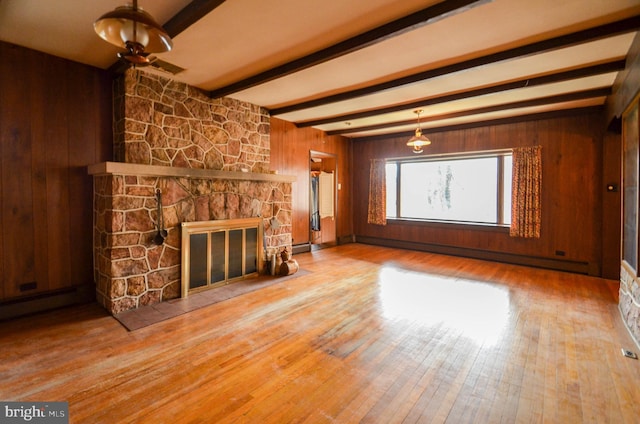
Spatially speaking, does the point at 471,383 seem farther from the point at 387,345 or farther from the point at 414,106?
the point at 414,106

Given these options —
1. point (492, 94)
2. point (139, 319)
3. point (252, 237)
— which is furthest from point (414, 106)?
point (139, 319)

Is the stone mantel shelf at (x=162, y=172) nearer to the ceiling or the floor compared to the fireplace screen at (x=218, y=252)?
nearer to the ceiling

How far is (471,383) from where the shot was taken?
6.95 feet

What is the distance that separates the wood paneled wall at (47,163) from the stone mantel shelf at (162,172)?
40cm

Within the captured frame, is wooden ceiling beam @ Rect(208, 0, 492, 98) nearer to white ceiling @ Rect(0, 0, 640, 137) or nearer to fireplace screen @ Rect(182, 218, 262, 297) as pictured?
white ceiling @ Rect(0, 0, 640, 137)

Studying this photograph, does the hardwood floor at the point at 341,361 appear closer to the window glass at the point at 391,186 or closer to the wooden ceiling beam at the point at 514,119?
the wooden ceiling beam at the point at 514,119

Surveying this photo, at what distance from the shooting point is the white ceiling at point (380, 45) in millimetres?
2338

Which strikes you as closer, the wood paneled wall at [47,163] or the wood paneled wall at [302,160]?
the wood paneled wall at [47,163]

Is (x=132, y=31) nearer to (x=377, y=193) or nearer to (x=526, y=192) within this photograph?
(x=526, y=192)

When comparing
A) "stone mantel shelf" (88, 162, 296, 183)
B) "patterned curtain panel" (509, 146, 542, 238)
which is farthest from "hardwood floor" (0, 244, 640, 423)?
"patterned curtain panel" (509, 146, 542, 238)

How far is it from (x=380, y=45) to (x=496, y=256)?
4.87 meters

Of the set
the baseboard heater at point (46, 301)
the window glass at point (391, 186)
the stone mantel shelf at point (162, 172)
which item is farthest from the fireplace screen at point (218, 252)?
the window glass at point (391, 186)

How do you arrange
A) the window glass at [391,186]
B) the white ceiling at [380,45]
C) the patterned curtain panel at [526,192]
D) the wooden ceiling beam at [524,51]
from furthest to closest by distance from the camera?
the window glass at [391,186] → the patterned curtain panel at [526,192] → the wooden ceiling beam at [524,51] → the white ceiling at [380,45]

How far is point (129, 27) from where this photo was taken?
1.56 meters
